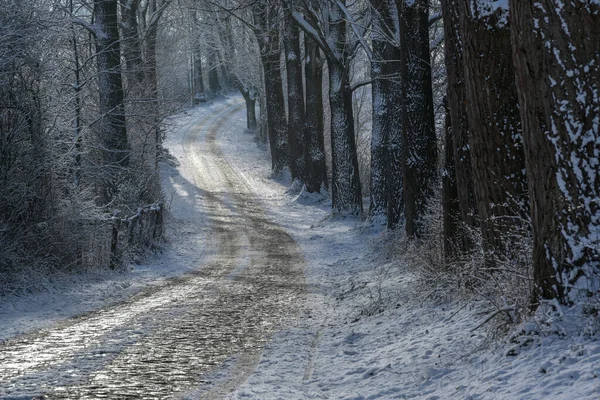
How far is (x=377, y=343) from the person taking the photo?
7.58m

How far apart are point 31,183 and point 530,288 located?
9308mm

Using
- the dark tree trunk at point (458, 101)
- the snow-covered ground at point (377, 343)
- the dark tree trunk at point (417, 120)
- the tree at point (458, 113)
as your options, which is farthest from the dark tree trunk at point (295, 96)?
the dark tree trunk at point (458, 101)

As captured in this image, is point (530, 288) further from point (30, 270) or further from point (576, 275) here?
point (30, 270)

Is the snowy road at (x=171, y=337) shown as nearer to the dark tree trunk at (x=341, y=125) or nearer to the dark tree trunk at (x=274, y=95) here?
the dark tree trunk at (x=341, y=125)

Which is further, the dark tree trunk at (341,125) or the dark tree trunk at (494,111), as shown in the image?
the dark tree trunk at (341,125)

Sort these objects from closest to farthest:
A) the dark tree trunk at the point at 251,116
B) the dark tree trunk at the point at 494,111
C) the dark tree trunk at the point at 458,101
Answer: the dark tree trunk at the point at 494,111 < the dark tree trunk at the point at 458,101 < the dark tree trunk at the point at 251,116

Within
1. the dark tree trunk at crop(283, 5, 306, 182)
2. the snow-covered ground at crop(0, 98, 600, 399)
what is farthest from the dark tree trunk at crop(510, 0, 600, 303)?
the dark tree trunk at crop(283, 5, 306, 182)

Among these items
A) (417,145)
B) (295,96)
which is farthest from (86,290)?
(295,96)

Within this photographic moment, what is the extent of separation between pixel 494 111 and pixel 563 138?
1.91 meters

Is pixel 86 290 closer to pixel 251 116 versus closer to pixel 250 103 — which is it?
pixel 250 103

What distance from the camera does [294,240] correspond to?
20.3 meters

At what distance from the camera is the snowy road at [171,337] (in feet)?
19.4

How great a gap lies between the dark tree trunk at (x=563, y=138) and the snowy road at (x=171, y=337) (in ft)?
9.04

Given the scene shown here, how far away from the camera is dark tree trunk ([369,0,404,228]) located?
16.2 meters
